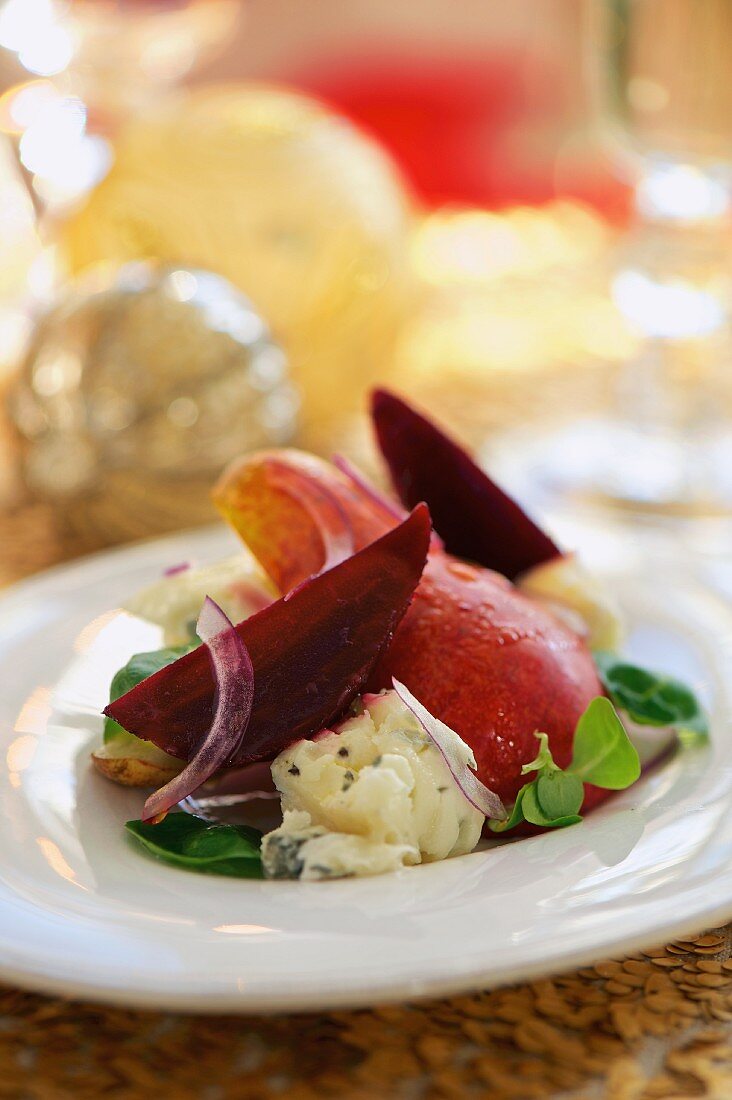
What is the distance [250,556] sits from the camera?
3.52 feet

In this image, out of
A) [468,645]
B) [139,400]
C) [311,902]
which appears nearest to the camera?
[311,902]

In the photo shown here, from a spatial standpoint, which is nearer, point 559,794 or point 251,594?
point 559,794

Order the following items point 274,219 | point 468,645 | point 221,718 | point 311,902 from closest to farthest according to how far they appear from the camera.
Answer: point 311,902, point 221,718, point 468,645, point 274,219

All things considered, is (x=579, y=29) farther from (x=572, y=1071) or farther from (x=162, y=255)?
(x=572, y=1071)

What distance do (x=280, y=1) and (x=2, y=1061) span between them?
406 cm

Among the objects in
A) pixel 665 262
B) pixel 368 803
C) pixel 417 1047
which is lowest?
pixel 417 1047

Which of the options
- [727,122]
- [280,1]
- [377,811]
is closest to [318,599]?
[377,811]

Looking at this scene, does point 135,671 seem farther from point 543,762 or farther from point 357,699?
point 543,762

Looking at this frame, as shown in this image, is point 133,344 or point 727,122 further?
point 727,122

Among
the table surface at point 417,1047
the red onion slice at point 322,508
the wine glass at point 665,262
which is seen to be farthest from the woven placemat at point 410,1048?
the wine glass at point 665,262

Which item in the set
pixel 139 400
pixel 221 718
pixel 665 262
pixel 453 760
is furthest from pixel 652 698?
pixel 665 262

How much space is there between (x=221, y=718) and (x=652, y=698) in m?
0.34

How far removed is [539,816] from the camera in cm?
84

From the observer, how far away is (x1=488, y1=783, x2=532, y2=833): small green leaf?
83 centimetres
